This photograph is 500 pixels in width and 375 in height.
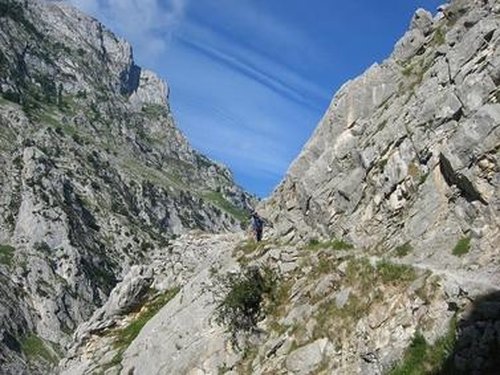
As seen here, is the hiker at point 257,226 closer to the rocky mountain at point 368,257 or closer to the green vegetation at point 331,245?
the rocky mountain at point 368,257

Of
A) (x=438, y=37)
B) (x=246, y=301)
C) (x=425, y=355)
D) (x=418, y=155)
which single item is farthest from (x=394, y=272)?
(x=438, y=37)

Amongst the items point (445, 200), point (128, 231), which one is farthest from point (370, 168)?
point (128, 231)

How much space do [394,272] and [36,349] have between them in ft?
393

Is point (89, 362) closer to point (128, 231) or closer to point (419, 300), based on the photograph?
point (419, 300)

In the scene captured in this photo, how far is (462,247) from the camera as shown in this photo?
23.8 m

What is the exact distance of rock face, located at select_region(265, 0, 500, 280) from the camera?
81.3ft

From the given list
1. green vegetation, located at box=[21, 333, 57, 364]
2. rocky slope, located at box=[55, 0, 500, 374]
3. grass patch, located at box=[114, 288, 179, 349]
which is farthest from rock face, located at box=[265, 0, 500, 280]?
green vegetation, located at box=[21, 333, 57, 364]

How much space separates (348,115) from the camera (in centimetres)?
3738

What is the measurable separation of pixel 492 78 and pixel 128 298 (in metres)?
25.0

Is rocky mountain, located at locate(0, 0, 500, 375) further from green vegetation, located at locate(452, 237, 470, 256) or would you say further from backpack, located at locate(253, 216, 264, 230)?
backpack, located at locate(253, 216, 264, 230)

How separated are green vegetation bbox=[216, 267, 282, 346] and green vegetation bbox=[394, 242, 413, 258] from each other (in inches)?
204

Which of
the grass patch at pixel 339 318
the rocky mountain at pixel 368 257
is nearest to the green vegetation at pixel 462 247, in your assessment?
the rocky mountain at pixel 368 257

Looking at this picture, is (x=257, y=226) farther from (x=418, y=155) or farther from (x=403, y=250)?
(x=403, y=250)

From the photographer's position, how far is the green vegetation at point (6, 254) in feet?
492
